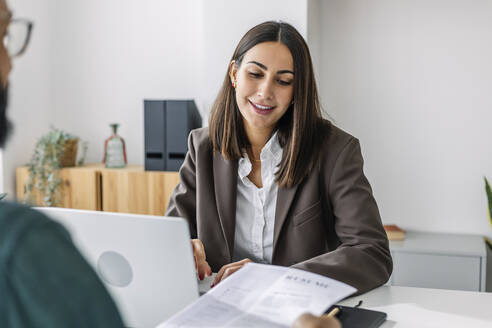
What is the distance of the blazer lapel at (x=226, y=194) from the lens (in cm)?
176

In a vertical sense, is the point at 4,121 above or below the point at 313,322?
above

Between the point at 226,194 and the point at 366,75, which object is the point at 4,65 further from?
the point at 366,75

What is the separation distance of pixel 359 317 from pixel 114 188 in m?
2.24

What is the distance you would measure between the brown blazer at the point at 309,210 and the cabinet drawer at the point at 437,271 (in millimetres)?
1172

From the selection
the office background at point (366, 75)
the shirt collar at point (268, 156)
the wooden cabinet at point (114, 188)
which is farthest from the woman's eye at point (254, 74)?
the wooden cabinet at point (114, 188)

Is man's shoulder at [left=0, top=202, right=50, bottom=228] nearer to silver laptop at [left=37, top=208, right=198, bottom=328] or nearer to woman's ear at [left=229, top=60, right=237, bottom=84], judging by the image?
silver laptop at [left=37, top=208, right=198, bottom=328]

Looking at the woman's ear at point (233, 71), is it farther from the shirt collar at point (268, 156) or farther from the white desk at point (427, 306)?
the white desk at point (427, 306)

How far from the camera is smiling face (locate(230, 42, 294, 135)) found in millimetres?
1722

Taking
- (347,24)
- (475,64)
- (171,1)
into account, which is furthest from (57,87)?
(475,64)

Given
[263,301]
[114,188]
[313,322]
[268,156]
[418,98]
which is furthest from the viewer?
[114,188]

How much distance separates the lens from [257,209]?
1.79m

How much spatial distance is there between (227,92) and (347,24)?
1525mm

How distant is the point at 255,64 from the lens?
173cm

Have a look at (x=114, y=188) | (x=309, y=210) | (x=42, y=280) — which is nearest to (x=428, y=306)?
(x=309, y=210)
